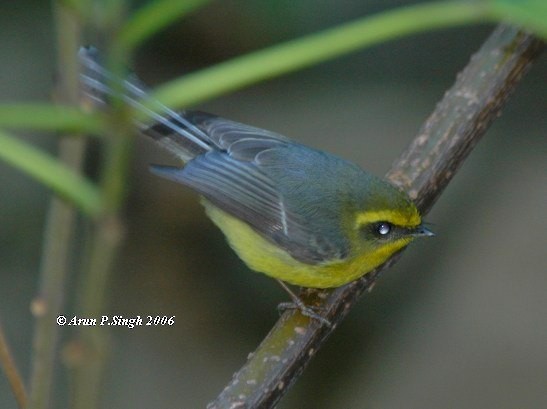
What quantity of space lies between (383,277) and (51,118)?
3522 mm

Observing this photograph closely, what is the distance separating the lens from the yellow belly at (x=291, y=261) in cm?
268

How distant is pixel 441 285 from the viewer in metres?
4.25

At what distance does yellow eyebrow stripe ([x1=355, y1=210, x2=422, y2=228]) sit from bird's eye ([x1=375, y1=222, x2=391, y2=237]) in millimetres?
18

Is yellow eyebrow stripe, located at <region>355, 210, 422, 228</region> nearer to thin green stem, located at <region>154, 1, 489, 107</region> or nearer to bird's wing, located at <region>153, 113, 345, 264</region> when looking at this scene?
bird's wing, located at <region>153, 113, 345, 264</region>

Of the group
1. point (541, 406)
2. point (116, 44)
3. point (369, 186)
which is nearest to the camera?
point (116, 44)

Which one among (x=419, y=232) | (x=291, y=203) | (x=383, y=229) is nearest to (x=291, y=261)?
(x=291, y=203)

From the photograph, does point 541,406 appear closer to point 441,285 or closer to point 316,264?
point 441,285

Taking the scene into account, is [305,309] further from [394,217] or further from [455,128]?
[455,128]

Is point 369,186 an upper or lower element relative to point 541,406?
upper

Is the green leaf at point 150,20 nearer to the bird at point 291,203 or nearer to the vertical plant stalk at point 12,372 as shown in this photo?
the vertical plant stalk at point 12,372

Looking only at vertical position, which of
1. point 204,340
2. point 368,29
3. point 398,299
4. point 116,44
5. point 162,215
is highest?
point 368,29

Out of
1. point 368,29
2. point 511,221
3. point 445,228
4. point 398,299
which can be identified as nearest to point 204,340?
point 398,299

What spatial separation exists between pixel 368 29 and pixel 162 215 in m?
3.44

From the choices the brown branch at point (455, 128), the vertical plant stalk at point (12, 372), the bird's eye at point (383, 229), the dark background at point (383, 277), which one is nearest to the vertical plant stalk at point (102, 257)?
the vertical plant stalk at point (12, 372)
